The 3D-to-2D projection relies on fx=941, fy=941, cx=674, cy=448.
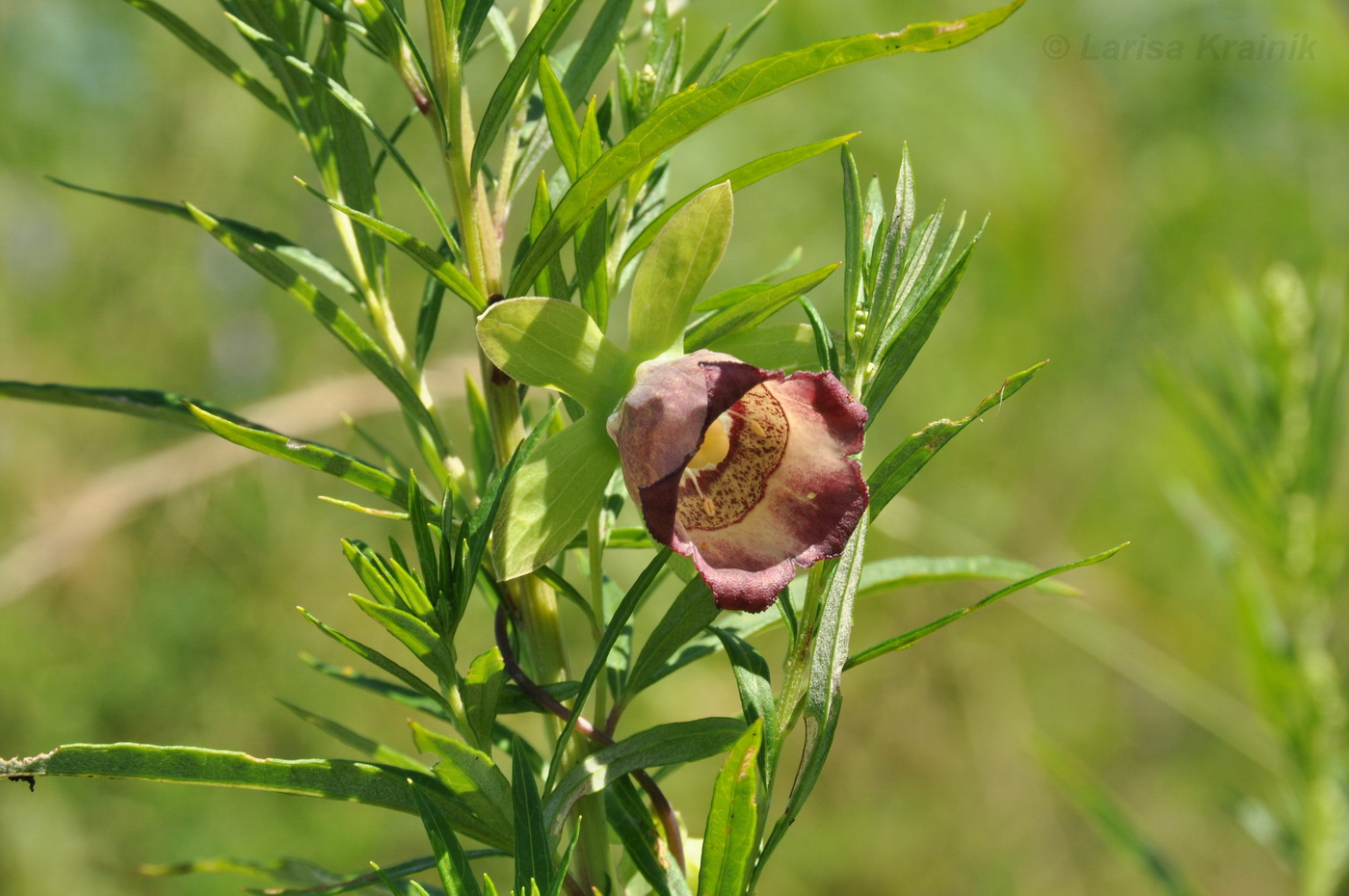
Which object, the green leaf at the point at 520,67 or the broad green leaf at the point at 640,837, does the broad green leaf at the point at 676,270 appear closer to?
the green leaf at the point at 520,67

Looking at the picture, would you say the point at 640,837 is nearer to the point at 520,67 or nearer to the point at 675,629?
the point at 675,629

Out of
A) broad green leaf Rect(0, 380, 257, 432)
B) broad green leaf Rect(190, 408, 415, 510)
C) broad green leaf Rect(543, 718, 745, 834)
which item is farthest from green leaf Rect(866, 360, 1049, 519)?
broad green leaf Rect(0, 380, 257, 432)

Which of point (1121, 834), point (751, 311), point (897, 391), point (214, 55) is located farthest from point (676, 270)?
Result: point (897, 391)

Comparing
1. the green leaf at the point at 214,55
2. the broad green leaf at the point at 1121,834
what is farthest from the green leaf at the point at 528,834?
the broad green leaf at the point at 1121,834

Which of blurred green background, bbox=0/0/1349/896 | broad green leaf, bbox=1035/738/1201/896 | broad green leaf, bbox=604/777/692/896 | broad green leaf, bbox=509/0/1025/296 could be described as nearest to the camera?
broad green leaf, bbox=509/0/1025/296

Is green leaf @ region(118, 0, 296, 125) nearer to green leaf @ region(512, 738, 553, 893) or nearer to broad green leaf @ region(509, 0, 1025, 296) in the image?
broad green leaf @ region(509, 0, 1025, 296)
